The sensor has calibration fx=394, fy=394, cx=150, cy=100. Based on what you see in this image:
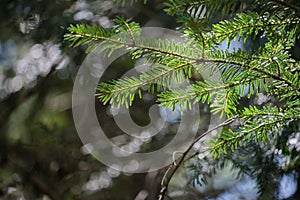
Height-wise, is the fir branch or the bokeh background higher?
the fir branch

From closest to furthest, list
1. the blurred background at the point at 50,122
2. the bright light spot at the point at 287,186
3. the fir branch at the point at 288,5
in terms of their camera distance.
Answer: the fir branch at the point at 288,5
the bright light spot at the point at 287,186
the blurred background at the point at 50,122

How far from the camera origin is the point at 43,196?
4.08ft

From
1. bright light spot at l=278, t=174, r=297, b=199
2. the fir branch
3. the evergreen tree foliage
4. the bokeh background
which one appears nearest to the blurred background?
the bokeh background

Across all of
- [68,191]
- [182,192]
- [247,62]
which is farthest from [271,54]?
[68,191]

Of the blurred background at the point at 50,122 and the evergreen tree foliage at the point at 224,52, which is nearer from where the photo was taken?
the evergreen tree foliage at the point at 224,52

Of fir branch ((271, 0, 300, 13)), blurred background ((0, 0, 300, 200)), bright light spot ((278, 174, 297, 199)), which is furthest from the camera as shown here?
blurred background ((0, 0, 300, 200))

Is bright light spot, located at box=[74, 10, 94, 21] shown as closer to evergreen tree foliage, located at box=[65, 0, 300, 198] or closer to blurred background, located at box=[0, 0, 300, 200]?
blurred background, located at box=[0, 0, 300, 200]

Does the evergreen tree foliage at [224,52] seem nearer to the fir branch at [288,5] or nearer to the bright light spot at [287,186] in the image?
the fir branch at [288,5]

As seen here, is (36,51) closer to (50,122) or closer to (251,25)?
(50,122)

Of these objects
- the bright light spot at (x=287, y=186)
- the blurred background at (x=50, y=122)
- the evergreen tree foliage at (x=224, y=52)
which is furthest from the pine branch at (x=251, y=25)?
the blurred background at (x=50, y=122)

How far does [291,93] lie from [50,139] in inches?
36.7

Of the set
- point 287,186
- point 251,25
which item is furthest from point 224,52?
point 287,186

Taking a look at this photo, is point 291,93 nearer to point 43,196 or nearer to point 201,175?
point 201,175

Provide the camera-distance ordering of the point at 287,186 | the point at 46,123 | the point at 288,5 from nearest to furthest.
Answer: the point at 288,5 < the point at 287,186 < the point at 46,123
